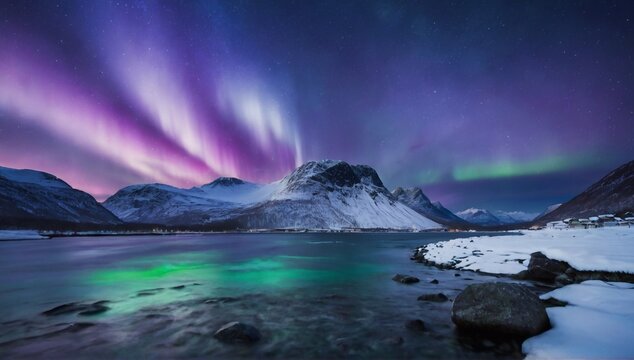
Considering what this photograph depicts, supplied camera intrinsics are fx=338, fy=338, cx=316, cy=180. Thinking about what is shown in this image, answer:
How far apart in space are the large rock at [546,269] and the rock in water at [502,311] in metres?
15.4

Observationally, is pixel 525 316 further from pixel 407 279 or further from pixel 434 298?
pixel 407 279

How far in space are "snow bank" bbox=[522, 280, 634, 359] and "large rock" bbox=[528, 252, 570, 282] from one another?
9662 millimetres

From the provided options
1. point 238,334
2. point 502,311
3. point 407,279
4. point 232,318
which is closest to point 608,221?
point 407,279

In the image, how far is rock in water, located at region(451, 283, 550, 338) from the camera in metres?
12.8

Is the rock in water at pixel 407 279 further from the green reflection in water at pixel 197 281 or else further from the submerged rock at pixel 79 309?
the submerged rock at pixel 79 309

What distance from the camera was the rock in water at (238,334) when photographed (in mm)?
13966

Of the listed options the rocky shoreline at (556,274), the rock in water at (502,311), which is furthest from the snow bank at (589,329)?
the rocky shoreline at (556,274)

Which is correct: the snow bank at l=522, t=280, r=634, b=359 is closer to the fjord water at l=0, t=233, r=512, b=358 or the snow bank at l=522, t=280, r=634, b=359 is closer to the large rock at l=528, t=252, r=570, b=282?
the fjord water at l=0, t=233, r=512, b=358

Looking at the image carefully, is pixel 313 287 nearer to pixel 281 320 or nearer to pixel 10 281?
pixel 281 320

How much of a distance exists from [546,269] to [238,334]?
81.1ft

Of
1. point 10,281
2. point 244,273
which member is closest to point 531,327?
point 244,273

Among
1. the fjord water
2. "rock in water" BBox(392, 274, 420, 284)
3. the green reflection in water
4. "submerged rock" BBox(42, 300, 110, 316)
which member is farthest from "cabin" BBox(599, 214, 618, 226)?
"submerged rock" BBox(42, 300, 110, 316)

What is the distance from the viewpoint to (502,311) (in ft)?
44.0

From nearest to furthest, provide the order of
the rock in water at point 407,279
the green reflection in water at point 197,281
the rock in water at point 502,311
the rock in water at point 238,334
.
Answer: the rock in water at point 502,311
the rock in water at point 238,334
the green reflection in water at point 197,281
the rock in water at point 407,279
